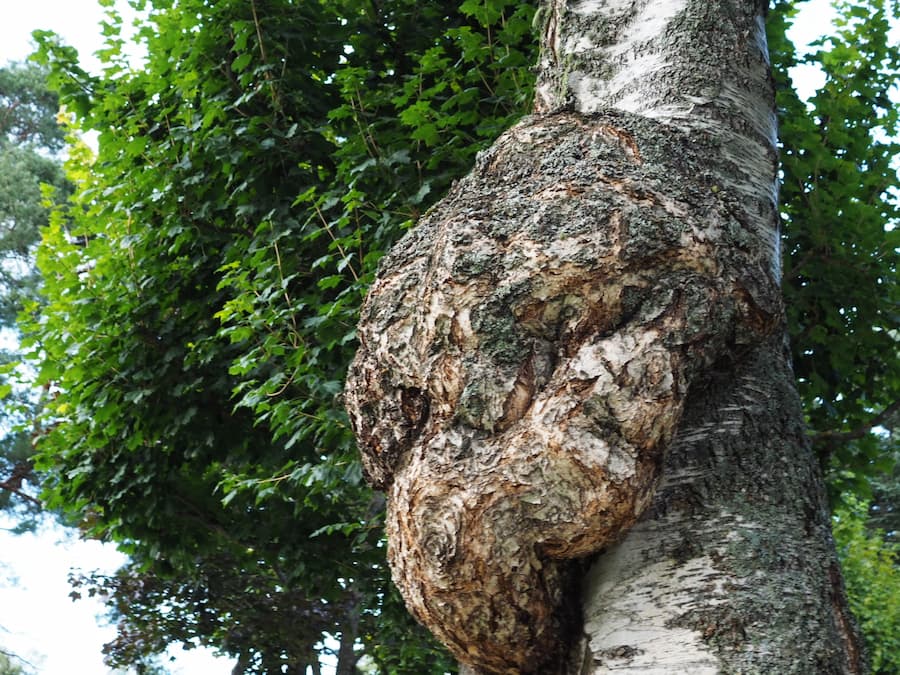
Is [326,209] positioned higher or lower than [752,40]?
higher

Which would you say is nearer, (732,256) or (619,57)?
(732,256)

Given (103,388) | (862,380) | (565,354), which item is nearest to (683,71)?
(565,354)

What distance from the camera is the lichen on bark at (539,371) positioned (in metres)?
1.95

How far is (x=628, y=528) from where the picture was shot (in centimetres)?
202

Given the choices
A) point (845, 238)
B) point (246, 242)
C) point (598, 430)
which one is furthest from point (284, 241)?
point (598, 430)

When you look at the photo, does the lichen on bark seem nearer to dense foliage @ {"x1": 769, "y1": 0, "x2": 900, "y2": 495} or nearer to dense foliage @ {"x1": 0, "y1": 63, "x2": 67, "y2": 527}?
dense foliage @ {"x1": 769, "y1": 0, "x2": 900, "y2": 495}

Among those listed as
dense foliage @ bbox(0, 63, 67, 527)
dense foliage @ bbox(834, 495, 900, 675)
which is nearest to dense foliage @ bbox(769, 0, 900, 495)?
dense foliage @ bbox(834, 495, 900, 675)

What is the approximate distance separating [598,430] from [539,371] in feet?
0.65

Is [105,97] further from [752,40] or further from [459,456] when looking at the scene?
[459,456]

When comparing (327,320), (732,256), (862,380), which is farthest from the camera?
(862,380)

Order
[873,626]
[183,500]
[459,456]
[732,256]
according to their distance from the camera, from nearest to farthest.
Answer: [459,456] < [732,256] < [183,500] < [873,626]

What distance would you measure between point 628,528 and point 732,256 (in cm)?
65

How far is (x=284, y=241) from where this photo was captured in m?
5.32

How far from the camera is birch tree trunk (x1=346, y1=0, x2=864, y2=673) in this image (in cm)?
195
